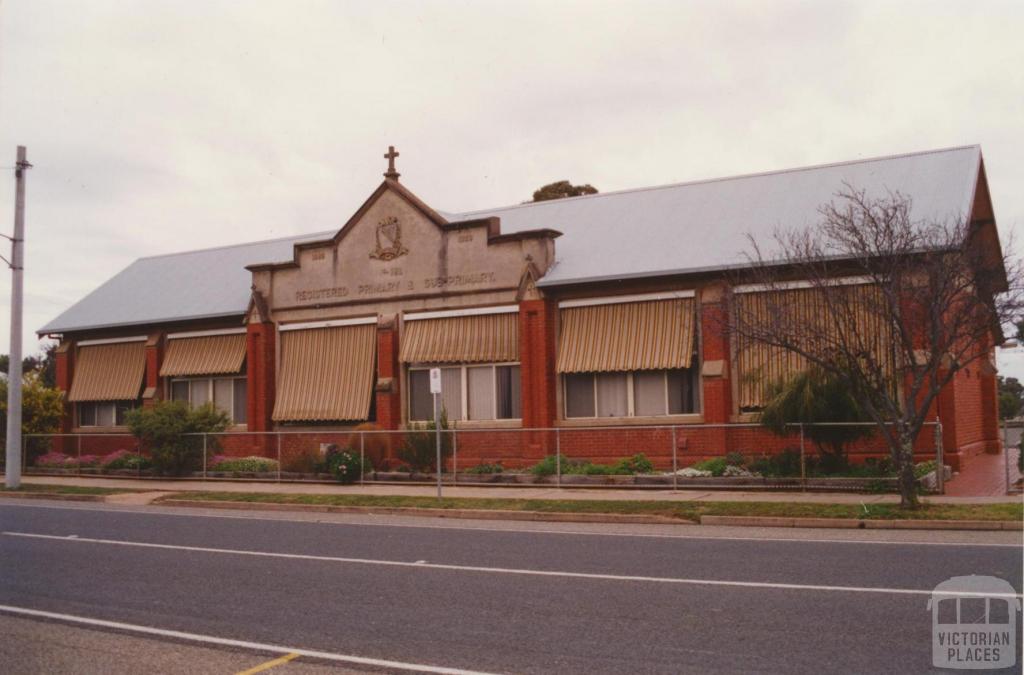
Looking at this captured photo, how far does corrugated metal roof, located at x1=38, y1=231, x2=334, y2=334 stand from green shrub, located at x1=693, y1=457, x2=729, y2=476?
53.3 ft

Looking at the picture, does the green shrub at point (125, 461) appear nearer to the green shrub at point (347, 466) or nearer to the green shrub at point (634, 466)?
the green shrub at point (347, 466)

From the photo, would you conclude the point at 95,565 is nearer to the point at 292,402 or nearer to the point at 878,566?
the point at 878,566

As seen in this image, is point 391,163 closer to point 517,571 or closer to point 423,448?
point 423,448

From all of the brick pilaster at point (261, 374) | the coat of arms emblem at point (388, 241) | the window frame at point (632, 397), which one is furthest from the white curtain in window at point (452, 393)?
the brick pilaster at point (261, 374)

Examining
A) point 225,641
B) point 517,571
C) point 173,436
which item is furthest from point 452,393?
point 225,641

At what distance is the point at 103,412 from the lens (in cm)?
3634

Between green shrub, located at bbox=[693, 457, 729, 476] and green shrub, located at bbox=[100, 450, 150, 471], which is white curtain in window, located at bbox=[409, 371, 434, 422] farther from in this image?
green shrub, located at bbox=[693, 457, 729, 476]

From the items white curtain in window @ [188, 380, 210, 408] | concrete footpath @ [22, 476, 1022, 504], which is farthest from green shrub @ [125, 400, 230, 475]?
white curtain in window @ [188, 380, 210, 408]

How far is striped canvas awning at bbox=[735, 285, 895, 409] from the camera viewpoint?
65.3ft

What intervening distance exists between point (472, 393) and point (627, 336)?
497 centimetres

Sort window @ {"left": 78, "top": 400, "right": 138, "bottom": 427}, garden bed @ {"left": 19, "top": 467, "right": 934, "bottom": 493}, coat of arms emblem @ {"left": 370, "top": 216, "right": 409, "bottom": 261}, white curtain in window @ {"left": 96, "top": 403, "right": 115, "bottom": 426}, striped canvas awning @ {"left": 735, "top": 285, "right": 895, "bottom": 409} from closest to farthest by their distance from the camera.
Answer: garden bed @ {"left": 19, "top": 467, "right": 934, "bottom": 493} → striped canvas awning @ {"left": 735, "top": 285, "right": 895, "bottom": 409} → coat of arms emblem @ {"left": 370, "top": 216, "right": 409, "bottom": 261} → window @ {"left": 78, "top": 400, "right": 138, "bottom": 427} → white curtain in window @ {"left": 96, "top": 403, "right": 115, "bottom": 426}

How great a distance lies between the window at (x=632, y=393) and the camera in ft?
83.6

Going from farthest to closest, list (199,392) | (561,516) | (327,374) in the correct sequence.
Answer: (199,392), (327,374), (561,516)

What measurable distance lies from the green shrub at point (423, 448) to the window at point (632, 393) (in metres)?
3.48
